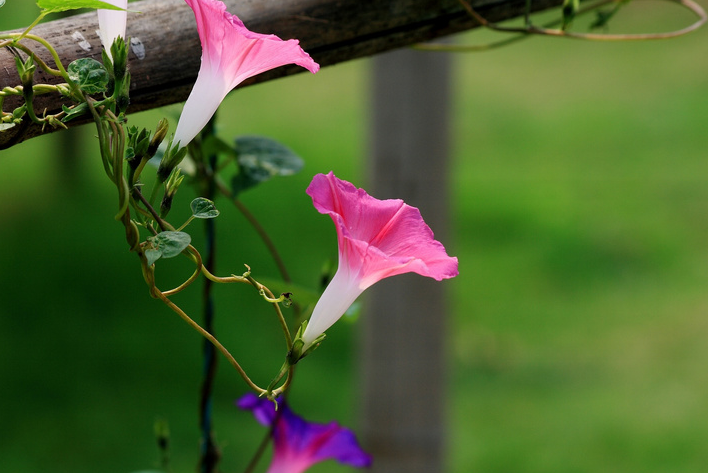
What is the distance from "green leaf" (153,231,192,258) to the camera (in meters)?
0.37

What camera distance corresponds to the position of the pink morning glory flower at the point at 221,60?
0.38 meters

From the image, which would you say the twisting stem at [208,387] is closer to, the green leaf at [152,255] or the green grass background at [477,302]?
the green leaf at [152,255]

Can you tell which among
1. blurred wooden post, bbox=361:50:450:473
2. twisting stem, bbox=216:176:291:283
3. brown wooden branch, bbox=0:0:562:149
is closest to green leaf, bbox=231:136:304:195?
twisting stem, bbox=216:176:291:283

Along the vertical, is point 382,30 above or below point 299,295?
above

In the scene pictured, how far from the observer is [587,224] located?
3711mm

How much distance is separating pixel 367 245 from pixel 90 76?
151mm

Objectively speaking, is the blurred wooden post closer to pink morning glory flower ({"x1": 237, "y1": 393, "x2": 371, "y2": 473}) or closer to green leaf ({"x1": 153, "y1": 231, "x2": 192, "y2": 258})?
pink morning glory flower ({"x1": 237, "y1": 393, "x2": 371, "y2": 473})

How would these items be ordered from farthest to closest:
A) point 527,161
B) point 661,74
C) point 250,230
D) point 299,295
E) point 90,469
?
1. point 661,74
2. point 527,161
3. point 250,230
4. point 90,469
5. point 299,295

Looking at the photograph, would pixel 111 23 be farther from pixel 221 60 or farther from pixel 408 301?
pixel 408 301

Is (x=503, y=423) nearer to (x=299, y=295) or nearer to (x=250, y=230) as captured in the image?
(x=250, y=230)

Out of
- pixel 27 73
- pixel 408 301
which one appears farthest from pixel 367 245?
pixel 408 301

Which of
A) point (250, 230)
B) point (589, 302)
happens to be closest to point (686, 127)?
point (589, 302)

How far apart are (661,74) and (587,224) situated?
212cm

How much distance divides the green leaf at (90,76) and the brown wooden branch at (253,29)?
49 millimetres
